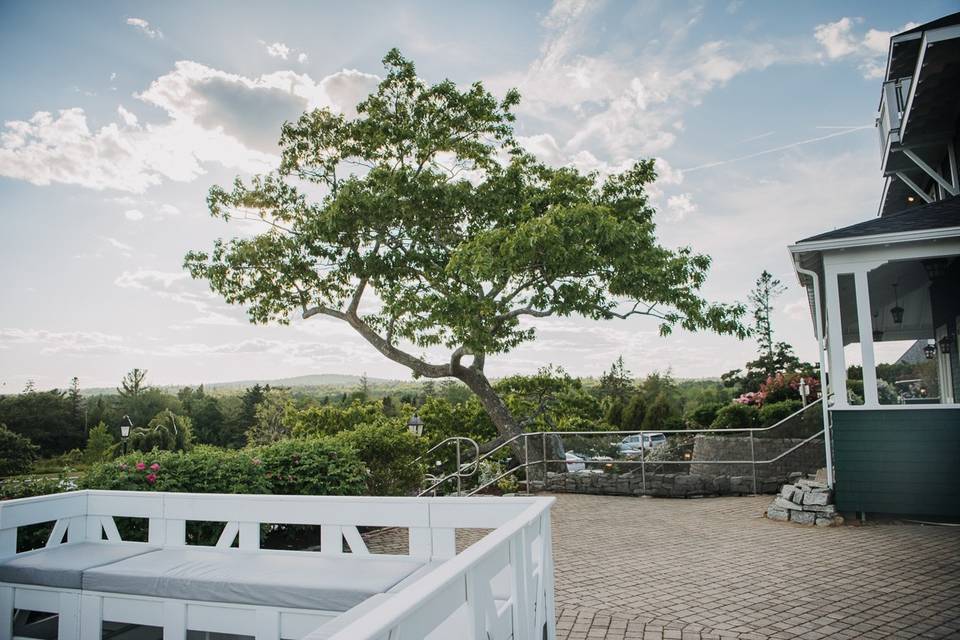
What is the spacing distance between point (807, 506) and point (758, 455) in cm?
335

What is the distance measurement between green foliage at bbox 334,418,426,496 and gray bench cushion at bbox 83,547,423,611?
4037 mm

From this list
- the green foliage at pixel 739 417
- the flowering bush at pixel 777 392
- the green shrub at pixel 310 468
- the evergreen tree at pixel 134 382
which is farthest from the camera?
the evergreen tree at pixel 134 382

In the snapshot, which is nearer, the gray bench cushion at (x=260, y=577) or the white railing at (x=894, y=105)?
the gray bench cushion at (x=260, y=577)

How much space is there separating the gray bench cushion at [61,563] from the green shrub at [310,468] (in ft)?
7.37

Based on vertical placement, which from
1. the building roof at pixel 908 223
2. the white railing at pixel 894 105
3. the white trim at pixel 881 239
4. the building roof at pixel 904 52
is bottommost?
the white trim at pixel 881 239

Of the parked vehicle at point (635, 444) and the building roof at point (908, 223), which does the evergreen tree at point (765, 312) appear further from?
the building roof at point (908, 223)

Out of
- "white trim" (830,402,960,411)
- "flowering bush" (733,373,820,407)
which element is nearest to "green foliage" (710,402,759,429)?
"flowering bush" (733,373,820,407)

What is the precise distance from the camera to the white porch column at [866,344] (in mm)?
6930

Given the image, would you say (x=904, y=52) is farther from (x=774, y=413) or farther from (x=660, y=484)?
(x=660, y=484)

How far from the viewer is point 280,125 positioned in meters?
14.4

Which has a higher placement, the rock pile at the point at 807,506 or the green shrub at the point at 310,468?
the green shrub at the point at 310,468

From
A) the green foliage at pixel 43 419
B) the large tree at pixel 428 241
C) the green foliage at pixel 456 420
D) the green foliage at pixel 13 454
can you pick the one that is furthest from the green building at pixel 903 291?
the green foliage at pixel 43 419

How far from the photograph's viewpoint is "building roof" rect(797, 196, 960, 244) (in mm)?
7027

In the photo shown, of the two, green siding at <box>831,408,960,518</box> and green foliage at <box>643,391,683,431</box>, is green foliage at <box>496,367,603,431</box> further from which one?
green siding at <box>831,408,960,518</box>
